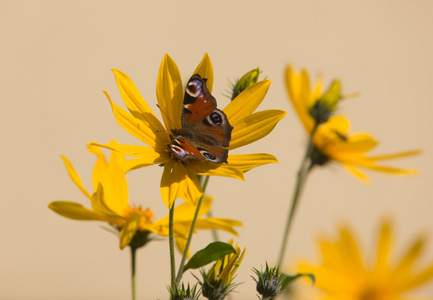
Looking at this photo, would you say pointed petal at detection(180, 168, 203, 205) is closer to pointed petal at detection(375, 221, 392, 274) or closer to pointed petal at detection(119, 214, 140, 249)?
pointed petal at detection(119, 214, 140, 249)

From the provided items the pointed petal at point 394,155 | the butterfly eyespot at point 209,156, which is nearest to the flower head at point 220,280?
the butterfly eyespot at point 209,156

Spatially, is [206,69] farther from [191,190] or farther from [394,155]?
[394,155]

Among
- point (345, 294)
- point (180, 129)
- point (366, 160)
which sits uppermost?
point (180, 129)

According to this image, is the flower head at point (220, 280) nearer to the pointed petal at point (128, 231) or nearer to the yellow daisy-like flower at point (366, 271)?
the pointed petal at point (128, 231)

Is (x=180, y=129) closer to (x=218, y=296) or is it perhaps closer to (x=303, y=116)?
(x=218, y=296)

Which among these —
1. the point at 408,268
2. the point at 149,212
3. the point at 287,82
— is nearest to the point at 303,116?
the point at 287,82

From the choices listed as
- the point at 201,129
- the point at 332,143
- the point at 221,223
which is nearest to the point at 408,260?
the point at 332,143
